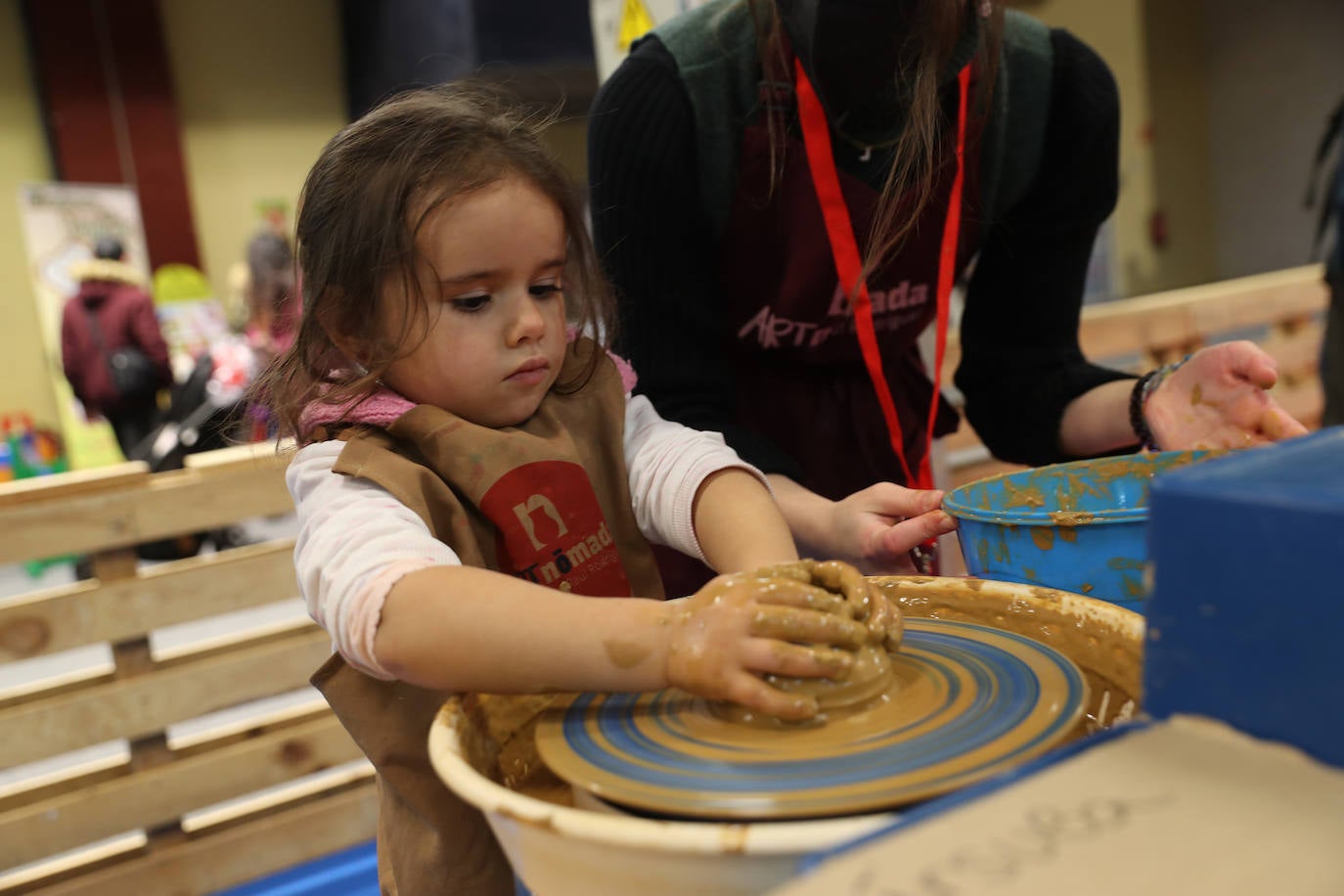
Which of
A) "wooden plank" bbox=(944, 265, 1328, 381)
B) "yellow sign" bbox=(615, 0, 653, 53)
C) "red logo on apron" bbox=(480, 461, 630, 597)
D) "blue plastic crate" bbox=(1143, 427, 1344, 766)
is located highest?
"yellow sign" bbox=(615, 0, 653, 53)

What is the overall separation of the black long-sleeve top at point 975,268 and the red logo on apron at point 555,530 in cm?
28

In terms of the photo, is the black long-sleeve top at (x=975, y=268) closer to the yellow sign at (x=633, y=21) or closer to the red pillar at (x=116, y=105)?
the yellow sign at (x=633, y=21)

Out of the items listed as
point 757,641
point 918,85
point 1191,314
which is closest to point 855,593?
point 757,641

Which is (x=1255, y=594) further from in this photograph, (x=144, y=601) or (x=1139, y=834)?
(x=144, y=601)

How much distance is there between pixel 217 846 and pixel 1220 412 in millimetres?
1985

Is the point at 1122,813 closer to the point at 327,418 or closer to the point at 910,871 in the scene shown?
the point at 910,871

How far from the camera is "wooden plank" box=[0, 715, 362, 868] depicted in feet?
6.38

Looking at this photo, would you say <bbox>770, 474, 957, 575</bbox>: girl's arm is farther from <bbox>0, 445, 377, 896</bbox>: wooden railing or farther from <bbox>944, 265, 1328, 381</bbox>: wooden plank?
<bbox>944, 265, 1328, 381</bbox>: wooden plank

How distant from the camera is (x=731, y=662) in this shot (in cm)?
61

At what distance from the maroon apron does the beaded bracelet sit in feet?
0.94

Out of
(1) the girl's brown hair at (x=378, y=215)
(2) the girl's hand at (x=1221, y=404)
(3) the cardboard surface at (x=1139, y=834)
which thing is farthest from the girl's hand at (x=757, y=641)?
(2) the girl's hand at (x=1221, y=404)

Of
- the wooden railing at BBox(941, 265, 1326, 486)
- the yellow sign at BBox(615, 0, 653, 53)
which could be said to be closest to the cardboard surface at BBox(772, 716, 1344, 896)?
the yellow sign at BBox(615, 0, 653, 53)

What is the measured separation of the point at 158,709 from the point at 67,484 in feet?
1.57

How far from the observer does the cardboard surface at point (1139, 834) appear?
1.23 feet
